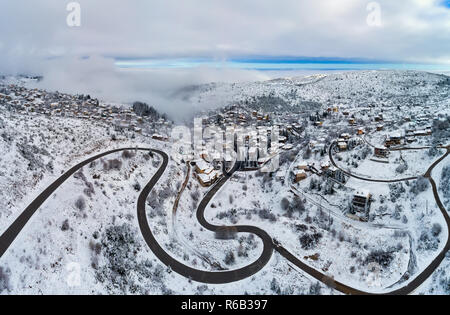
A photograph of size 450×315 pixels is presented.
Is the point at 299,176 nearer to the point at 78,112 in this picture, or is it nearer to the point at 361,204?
the point at 361,204

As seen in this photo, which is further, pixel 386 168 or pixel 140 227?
pixel 386 168

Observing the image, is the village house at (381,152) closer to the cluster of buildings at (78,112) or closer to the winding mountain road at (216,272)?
the winding mountain road at (216,272)

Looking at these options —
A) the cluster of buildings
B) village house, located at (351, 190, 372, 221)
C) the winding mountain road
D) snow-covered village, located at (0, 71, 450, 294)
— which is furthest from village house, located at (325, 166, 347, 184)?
the cluster of buildings

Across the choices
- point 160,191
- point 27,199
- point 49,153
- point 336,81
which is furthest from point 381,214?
point 336,81

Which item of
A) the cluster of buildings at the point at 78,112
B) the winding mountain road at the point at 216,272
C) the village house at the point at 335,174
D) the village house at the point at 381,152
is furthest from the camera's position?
the cluster of buildings at the point at 78,112

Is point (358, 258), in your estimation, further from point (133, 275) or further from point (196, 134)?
point (196, 134)

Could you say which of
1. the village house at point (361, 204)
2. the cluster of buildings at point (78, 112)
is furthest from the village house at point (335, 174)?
the cluster of buildings at point (78, 112)

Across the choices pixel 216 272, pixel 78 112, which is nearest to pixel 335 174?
pixel 216 272

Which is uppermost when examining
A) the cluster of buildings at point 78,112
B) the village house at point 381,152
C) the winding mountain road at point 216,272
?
the cluster of buildings at point 78,112

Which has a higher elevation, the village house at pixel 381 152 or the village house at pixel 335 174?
the village house at pixel 381 152

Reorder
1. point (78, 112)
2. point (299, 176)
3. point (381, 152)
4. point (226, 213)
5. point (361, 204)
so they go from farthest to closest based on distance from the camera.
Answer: point (78, 112) < point (381, 152) < point (299, 176) < point (226, 213) < point (361, 204)

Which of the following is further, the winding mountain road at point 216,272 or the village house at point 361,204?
the village house at point 361,204
